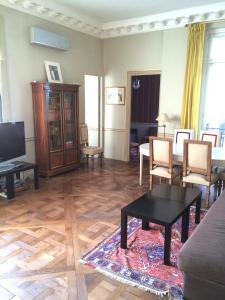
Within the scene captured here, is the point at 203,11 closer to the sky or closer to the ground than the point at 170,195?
closer to the sky

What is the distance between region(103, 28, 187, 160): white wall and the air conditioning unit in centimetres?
133

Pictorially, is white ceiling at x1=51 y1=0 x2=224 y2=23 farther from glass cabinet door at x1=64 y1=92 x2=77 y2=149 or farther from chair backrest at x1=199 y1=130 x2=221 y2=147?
chair backrest at x1=199 y1=130 x2=221 y2=147

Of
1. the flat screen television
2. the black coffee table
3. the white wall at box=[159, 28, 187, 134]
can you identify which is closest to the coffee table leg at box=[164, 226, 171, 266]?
the black coffee table

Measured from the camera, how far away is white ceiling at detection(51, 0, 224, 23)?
4.36 m

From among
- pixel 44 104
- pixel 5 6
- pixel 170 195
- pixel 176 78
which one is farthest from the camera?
pixel 176 78

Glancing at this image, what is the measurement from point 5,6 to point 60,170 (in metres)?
2.81

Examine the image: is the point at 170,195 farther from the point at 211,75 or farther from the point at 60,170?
the point at 211,75

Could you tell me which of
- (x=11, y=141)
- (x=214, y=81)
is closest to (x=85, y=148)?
(x=11, y=141)

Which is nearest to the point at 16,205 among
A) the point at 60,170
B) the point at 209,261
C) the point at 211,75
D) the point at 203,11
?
the point at 60,170

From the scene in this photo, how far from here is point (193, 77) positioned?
4887mm

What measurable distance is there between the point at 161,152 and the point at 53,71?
2598mm

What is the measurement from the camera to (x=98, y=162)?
6012mm

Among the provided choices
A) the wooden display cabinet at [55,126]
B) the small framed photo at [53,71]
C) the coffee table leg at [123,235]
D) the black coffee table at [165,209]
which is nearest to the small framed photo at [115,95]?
the wooden display cabinet at [55,126]

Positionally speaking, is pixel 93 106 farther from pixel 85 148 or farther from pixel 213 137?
pixel 213 137
